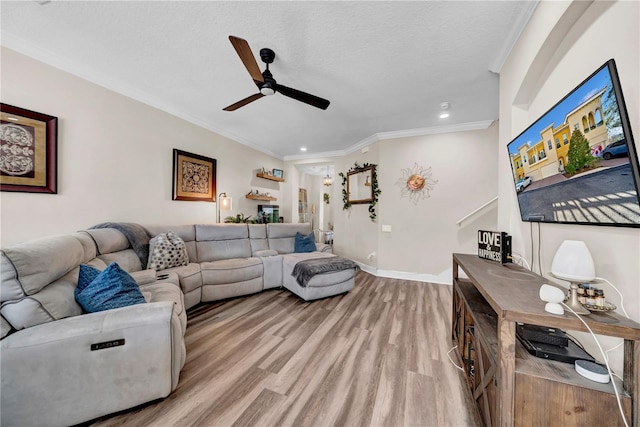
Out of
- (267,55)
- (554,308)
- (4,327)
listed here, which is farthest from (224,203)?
(554,308)

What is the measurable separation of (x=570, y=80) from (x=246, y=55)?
2086 mm

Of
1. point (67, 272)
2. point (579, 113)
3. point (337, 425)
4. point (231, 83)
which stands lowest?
point (337, 425)

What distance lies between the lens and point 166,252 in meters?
2.65

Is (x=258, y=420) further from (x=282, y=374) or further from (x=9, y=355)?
(x=9, y=355)

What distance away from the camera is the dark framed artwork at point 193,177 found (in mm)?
3283

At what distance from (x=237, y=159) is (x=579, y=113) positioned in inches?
175

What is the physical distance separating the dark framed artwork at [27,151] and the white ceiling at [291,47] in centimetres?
62

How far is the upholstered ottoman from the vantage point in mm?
2926

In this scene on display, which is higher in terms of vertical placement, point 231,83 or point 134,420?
point 231,83

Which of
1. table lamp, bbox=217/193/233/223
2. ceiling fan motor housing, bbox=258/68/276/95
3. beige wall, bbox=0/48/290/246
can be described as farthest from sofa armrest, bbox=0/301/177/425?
table lamp, bbox=217/193/233/223

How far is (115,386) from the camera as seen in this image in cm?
124

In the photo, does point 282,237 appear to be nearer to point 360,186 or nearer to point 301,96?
point 360,186

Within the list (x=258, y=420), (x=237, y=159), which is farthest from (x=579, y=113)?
(x=237, y=159)

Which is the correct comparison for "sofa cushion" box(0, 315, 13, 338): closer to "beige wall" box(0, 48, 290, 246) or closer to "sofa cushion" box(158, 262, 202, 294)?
"sofa cushion" box(158, 262, 202, 294)
